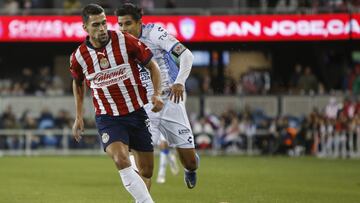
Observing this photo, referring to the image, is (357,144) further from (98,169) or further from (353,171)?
(98,169)

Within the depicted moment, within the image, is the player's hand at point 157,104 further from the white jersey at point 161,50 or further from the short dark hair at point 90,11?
the white jersey at point 161,50

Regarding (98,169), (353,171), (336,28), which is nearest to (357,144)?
(336,28)

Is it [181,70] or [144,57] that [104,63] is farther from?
[181,70]

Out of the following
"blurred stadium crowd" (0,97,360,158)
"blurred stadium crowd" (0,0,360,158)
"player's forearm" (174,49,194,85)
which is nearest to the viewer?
"player's forearm" (174,49,194,85)

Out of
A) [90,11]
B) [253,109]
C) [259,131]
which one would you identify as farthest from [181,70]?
[253,109]

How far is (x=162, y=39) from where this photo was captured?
10.5 metres

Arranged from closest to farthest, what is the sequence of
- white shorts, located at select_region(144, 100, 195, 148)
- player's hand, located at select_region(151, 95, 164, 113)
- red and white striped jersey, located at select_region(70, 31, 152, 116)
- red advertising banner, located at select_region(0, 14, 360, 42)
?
player's hand, located at select_region(151, 95, 164, 113), red and white striped jersey, located at select_region(70, 31, 152, 116), white shorts, located at select_region(144, 100, 195, 148), red advertising banner, located at select_region(0, 14, 360, 42)

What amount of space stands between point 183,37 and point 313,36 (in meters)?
4.35

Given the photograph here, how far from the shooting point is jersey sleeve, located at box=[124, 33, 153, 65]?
29.8 ft

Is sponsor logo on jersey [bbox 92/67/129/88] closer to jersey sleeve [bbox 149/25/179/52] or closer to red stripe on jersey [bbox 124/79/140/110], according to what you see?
red stripe on jersey [bbox 124/79/140/110]

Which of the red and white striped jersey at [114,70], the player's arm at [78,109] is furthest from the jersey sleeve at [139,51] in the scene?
the player's arm at [78,109]

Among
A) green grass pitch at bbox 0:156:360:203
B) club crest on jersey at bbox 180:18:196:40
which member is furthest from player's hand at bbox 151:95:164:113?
club crest on jersey at bbox 180:18:196:40

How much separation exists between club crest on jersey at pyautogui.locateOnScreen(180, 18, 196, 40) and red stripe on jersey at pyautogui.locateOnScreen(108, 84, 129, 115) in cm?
2111

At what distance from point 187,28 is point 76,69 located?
21.1 m
